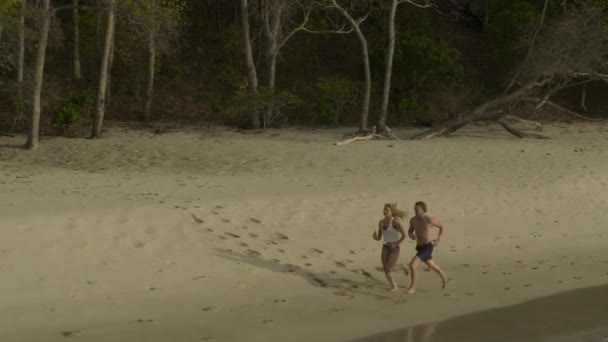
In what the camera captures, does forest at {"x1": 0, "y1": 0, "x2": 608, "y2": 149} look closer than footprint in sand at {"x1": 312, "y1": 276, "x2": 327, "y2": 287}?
No

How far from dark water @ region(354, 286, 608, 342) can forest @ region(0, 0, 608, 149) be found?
11.4 metres

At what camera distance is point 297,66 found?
3062 centimetres

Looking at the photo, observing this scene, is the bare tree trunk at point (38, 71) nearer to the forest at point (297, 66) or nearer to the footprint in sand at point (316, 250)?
the forest at point (297, 66)

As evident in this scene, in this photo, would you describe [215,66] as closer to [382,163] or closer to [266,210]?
[382,163]

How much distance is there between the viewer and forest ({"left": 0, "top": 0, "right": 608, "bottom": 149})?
69.4 ft

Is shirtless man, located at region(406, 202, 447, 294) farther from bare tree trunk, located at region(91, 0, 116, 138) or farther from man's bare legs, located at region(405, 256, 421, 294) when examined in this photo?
bare tree trunk, located at region(91, 0, 116, 138)

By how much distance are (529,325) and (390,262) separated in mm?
1762

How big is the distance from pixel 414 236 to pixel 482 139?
11.7 meters

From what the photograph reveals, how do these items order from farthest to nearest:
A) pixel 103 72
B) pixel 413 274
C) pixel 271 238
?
pixel 103 72 < pixel 271 238 < pixel 413 274

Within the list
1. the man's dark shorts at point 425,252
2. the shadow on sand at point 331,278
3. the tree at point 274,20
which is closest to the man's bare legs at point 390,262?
the shadow on sand at point 331,278

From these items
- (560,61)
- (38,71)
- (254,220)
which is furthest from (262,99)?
(254,220)

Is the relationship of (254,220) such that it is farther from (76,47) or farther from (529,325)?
(76,47)

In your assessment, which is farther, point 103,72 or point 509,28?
point 509,28

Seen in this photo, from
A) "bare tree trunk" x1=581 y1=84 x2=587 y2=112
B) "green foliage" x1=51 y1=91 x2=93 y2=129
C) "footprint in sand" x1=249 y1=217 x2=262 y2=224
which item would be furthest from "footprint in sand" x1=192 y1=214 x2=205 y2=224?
"bare tree trunk" x1=581 y1=84 x2=587 y2=112
